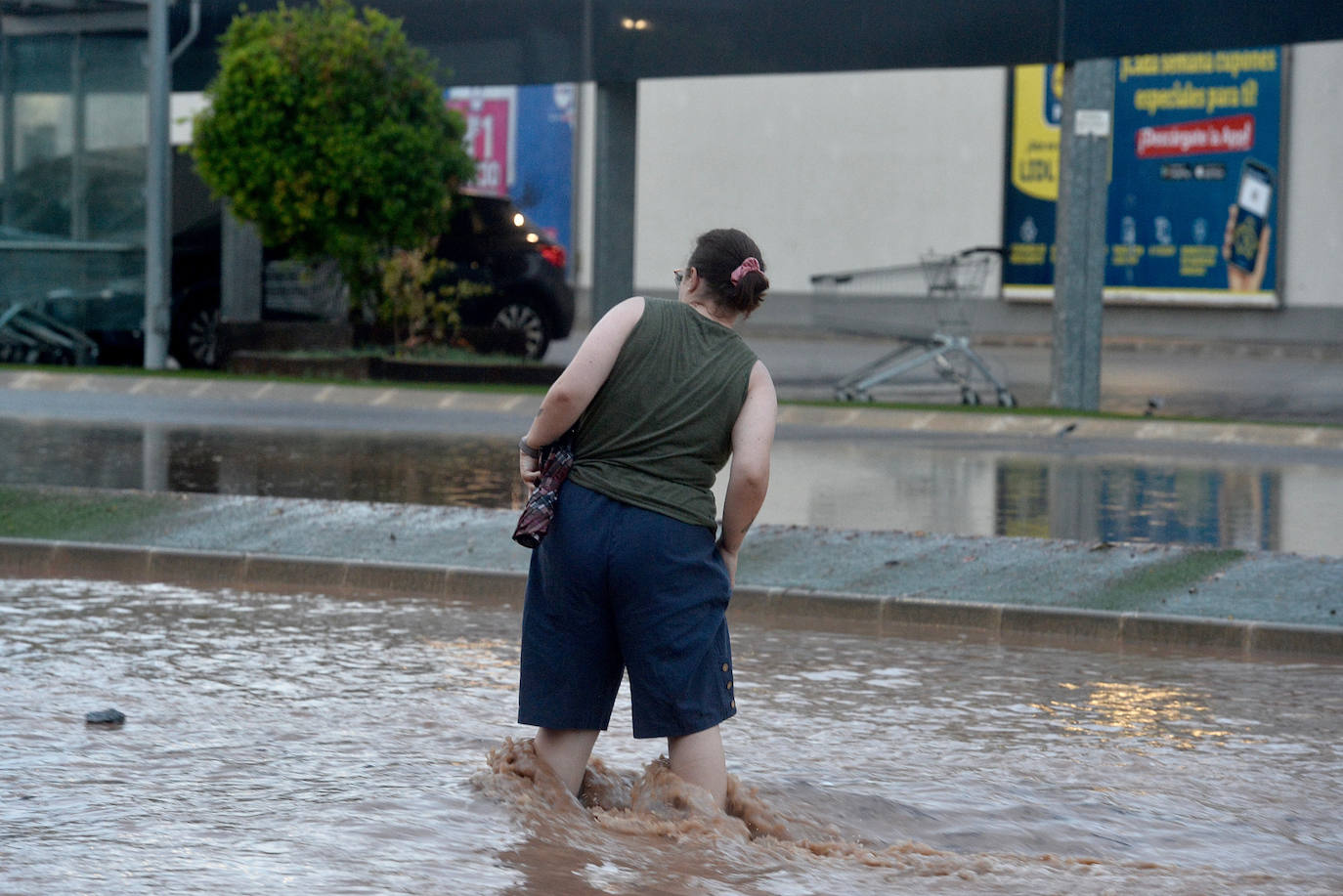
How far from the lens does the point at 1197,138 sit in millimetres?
32406

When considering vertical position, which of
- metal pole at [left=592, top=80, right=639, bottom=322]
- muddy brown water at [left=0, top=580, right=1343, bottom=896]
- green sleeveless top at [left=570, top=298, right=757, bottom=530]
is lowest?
muddy brown water at [left=0, top=580, right=1343, bottom=896]

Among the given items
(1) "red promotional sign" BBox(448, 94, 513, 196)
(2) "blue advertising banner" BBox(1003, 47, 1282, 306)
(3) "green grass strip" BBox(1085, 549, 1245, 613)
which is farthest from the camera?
(1) "red promotional sign" BBox(448, 94, 513, 196)

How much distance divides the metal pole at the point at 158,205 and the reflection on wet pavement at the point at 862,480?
19.6 ft

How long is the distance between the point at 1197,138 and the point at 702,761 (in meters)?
29.5

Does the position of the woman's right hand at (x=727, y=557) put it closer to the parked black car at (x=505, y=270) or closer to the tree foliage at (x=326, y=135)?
the tree foliage at (x=326, y=135)

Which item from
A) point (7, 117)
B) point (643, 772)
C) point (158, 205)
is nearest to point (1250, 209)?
point (158, 205)

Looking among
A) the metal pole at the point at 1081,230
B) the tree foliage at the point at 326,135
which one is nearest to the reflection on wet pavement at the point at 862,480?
the metal pole at the point at 1081,230

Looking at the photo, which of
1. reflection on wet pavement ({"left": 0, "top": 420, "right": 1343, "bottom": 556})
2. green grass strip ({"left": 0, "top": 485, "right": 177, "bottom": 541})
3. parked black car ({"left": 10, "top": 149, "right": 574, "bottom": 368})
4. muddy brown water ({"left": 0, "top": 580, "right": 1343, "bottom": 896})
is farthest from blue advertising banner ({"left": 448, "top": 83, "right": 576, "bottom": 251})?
muddy brown water ({"left": 0, "top": 580, "right": 1343, "bottom": 896})

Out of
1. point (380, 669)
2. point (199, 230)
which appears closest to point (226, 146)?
point (199, 230)

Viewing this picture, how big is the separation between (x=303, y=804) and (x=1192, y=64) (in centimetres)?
2956

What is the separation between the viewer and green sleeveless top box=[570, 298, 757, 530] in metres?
4.81

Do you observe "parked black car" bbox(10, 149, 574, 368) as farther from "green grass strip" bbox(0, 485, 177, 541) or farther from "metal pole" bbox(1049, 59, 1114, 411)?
"green grass strip" bbox(0, 485, 177, 541)

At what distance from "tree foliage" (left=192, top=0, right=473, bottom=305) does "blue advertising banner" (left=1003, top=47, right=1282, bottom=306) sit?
1350 centimetres

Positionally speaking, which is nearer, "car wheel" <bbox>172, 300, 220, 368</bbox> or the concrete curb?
the concrete curb
